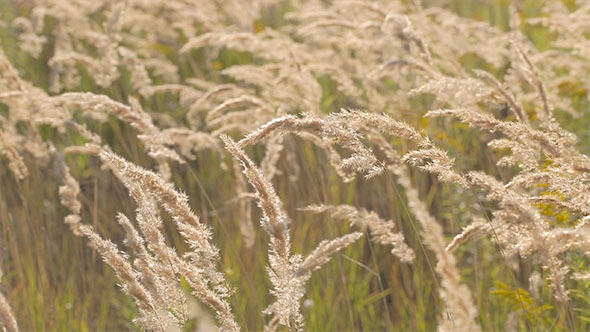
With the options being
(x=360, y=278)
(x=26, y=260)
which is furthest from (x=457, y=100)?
(x=26, y=260)

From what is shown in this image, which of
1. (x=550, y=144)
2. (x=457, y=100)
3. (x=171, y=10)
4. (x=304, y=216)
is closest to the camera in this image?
(x=550, y=144)

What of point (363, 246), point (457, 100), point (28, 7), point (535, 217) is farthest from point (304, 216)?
point (28, 7)

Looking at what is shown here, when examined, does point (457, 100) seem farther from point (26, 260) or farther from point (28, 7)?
point (28, 7)

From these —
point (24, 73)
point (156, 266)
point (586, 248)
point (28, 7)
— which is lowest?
point (586, 248)

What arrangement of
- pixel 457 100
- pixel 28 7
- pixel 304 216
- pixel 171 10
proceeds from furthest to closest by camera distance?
1. pixel 28 7
2. pixel 171 10
3. pixel 304 216
4. pixel 457 100

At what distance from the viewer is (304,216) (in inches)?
170

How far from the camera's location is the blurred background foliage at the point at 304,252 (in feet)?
11.1

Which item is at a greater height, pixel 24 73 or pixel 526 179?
pixel 24 73

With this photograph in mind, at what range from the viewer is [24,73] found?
604 centimetres

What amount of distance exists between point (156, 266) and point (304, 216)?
7.81 ft

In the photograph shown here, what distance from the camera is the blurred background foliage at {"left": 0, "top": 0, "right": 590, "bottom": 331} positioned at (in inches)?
133

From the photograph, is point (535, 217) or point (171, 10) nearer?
point (535, 217)

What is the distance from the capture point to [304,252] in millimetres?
4043

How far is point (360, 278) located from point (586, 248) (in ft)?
7.66
